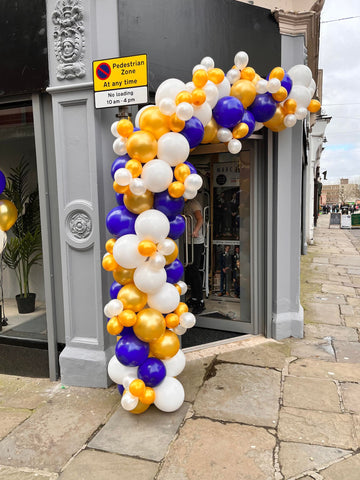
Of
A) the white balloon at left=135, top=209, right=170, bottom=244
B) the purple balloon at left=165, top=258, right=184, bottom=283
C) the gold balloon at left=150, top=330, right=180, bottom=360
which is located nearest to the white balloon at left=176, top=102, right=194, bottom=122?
the white balloon at left=135, top=209, right=170, bottom=244

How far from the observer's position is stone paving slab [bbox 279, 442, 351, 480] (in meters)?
2.50

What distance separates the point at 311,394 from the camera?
11.3 ft

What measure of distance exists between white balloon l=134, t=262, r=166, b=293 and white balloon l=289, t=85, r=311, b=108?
94.2 inches

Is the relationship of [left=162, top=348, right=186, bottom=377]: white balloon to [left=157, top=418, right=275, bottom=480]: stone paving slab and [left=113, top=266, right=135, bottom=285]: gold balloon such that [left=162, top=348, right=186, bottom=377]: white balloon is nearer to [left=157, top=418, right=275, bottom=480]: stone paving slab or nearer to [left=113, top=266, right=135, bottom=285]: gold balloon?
[left=157, top=418, right=275, bottom=480]: stone paving slab

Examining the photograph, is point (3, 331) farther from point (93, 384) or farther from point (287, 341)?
point (287, 341)

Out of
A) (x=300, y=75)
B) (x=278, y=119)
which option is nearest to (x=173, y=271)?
(x=278, y=119)

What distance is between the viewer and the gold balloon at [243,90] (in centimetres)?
342

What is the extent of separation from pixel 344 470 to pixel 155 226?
2.06m

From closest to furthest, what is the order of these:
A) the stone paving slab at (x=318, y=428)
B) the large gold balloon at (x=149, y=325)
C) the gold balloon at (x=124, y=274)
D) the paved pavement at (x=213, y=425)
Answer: the paved pavement at (x=213, y=425), the stone paving slab at (x=318, y=428), the large gold balloon at (x=149, y=325), the gold balloon at (x=124, y=274)

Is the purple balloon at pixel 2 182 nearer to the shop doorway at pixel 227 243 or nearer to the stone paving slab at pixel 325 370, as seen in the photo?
the shop doorway at pixel 227 243

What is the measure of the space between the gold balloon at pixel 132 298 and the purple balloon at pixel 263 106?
204cm

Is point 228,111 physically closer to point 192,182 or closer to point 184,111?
point 184,111

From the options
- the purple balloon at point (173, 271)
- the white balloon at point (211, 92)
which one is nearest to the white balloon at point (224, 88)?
the white balloon at point (211, 92)

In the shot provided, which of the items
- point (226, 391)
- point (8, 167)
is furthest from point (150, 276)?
point (8, 167)
